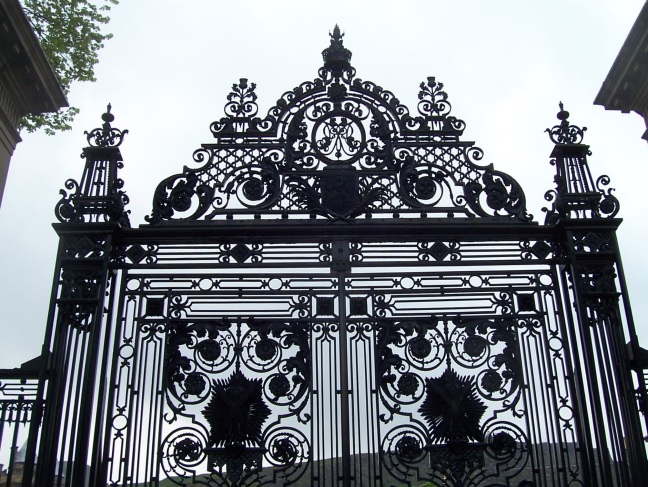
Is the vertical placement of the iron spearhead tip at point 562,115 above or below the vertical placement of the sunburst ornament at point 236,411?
above

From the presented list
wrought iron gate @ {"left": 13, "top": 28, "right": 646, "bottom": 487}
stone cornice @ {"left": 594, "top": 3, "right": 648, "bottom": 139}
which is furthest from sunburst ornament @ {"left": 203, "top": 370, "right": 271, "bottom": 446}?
stone cornice @ {"left": 594, "top": 3, "right": 648, "bottom": 139}

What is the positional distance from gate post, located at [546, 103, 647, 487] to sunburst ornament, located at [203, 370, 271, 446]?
237cm

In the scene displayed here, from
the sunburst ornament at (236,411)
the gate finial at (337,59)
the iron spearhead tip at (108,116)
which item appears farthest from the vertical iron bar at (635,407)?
the iron spearhead tip at (108,116)

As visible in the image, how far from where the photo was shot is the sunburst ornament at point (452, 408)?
587cm

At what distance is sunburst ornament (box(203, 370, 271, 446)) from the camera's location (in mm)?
5840

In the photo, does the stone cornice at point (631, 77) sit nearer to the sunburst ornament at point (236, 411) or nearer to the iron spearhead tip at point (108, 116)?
the sunburst ornament at point (236, 411)

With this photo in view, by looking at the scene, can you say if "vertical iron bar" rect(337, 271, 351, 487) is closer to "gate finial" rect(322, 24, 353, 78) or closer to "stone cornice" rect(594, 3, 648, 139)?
"gate finial" rect(322, 24, 353, 78)

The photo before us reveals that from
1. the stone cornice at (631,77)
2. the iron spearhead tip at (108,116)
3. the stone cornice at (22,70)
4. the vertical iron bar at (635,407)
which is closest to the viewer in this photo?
the vertical iron bar at (635,407)

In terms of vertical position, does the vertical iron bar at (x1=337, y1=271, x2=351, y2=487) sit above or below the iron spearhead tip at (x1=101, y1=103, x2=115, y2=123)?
below

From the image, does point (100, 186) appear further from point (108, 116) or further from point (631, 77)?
point (631, 77)

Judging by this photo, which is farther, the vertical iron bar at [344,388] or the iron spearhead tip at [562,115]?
the iron spearhead tip at [562,115]

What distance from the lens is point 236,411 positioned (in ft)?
19.3

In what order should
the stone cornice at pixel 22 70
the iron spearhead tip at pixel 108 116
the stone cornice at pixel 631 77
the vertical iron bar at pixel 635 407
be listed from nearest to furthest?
the vertical iron bar at pixel 635 407, the stone cornice at pixel 22 70, the stone cornice at pixel 631 77, the iron spearhead tip at pixel 108 116

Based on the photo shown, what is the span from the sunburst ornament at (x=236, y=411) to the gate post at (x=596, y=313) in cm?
237
